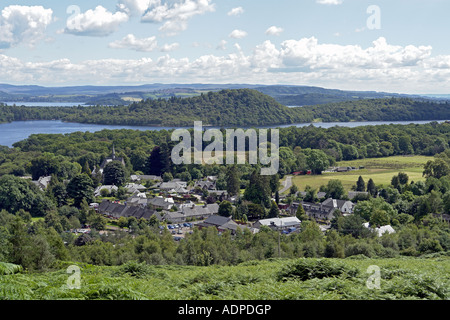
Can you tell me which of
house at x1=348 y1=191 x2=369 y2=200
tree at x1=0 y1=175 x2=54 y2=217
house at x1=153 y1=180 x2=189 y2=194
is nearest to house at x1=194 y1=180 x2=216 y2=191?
house at x1=153 y1=180 x2=189 y2=194

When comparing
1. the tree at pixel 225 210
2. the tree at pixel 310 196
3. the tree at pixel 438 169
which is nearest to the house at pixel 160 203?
the tree at pixel 225 210

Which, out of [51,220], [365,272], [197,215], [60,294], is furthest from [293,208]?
[60,294]

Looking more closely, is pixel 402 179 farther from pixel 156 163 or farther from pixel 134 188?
pixel 156 163

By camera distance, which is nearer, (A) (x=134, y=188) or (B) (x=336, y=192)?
(B) (x=336, y=192)

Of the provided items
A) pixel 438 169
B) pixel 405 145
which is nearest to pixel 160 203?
pixel 438 169

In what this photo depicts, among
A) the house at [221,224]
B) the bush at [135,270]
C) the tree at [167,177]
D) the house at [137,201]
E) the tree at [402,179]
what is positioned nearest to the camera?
the bush at [135,270]

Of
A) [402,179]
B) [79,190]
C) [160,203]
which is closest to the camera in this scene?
[160,203]

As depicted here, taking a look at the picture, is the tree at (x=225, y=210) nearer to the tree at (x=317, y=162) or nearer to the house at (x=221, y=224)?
the house at (x=221, y=224)
